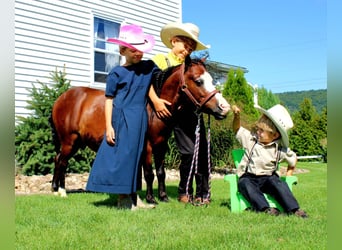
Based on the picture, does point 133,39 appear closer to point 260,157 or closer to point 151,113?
point 151,113

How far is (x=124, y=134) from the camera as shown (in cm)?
445

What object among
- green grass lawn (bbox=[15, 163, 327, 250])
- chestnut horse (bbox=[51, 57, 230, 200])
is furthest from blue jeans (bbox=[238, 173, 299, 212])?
chestnut horse (bbox=[51, 57, 230, 200])

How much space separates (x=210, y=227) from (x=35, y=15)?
29.9ft

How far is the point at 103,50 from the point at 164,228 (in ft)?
31.9

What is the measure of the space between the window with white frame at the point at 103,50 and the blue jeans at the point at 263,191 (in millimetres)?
8504

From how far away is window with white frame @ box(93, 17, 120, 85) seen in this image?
487 inches

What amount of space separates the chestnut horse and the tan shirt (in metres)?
0.57

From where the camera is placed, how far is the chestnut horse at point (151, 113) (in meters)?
4.45

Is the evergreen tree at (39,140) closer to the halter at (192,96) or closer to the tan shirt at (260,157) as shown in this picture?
the halter at (192,96)

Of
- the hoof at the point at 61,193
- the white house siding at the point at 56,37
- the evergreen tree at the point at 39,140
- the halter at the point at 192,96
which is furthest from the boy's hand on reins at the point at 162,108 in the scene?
the white house siding at the point at 56,37

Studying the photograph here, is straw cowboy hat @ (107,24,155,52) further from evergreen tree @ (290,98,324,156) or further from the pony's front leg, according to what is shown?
evergreen tree @ (290,98,324,156)


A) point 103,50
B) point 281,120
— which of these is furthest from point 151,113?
point 103,50

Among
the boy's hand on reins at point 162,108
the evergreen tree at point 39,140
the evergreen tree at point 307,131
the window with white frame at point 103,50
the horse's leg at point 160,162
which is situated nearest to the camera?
the boy's hand on reins at point 162,108

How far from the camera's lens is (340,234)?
88 centimetres
